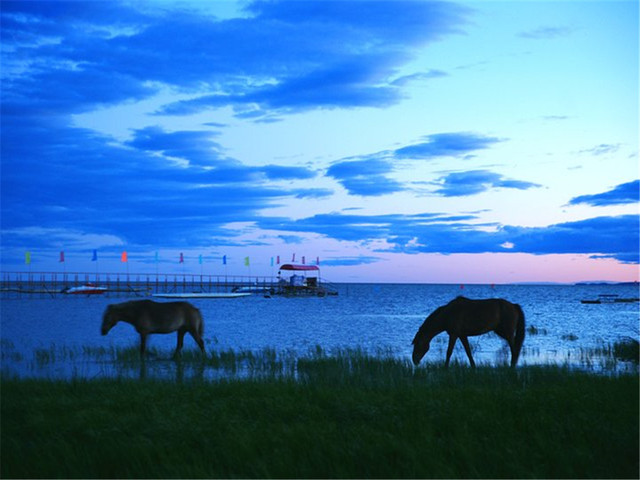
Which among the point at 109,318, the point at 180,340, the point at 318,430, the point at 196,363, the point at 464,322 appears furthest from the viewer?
the point at 180,340

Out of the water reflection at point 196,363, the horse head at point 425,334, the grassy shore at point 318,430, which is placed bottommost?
the water reflection at point 196,363

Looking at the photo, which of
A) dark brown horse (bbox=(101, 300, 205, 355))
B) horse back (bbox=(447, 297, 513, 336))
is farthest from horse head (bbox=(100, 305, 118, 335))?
horse back (bbox=(447, 297, 513, 336))

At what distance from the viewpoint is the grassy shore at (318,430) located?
23.7 ft

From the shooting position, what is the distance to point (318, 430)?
833 centimetres

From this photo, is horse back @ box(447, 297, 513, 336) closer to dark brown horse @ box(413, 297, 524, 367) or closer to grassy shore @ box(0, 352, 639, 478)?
dark brown horse @ box(413, 297, 524, 367)

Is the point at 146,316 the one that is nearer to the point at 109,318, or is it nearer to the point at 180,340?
the point at 109,318

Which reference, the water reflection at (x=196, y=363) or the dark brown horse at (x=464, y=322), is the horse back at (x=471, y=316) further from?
the water reflection at (x=196, y=363)

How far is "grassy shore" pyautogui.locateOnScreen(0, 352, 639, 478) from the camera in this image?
7.22 meters

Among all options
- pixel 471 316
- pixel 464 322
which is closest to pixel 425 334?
pixel 464 322

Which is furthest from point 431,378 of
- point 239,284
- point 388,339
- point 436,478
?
point 239,284

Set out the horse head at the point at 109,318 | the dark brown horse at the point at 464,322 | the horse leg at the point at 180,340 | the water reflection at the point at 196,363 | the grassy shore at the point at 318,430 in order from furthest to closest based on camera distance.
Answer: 1. the horse leg at the point at 180,340
2. the horse head at the point at 109,318
3. the dark brown horse at the point at 464,322
4. the water reflection at the point at 196,363
5. the grassy shore at the point at 318,430

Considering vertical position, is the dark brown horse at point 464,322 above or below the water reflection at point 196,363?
above

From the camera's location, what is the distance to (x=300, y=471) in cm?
711

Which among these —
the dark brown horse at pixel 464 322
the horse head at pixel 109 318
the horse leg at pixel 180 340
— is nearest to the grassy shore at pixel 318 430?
the dark brown horse at pixel 464 322
